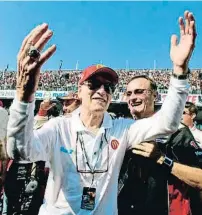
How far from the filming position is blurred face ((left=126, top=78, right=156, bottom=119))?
3232mm

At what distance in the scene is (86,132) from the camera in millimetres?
2520

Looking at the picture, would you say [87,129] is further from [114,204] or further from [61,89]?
[61,89]

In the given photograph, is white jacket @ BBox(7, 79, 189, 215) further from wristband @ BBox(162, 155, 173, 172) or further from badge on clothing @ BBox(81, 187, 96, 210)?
wristband @ BBox(162, 155, 173, 172)

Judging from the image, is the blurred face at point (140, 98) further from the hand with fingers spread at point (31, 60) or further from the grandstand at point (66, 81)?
the grandstand at point (66, 81)

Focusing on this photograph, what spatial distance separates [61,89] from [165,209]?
92.7 ft

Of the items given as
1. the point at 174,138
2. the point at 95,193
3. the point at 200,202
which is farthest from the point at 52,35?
the point at 200,202

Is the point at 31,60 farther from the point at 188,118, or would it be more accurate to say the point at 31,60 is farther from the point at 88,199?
the point at 188,118

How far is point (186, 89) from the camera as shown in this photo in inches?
89.9

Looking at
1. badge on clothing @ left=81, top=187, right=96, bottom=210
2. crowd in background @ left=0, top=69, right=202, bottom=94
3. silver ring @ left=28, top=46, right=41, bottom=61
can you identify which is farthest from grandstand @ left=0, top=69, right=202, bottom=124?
silver ring @ left=28, top=46, right=41, bottom=61

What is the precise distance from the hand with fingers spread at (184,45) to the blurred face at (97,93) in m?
0.55

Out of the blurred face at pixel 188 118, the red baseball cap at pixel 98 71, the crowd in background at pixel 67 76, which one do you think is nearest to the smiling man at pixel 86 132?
the red baseball cap at pixel 98 71

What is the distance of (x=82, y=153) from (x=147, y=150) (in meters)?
0.47

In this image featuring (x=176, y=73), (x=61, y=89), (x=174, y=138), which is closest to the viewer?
(x=176, y=73)

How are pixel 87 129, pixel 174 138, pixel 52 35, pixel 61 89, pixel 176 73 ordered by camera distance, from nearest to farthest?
1. pixel 52 35
2. pixel 176 73
3. pixel 87 129
4. pixel 174 138
5. pixel 61 89
